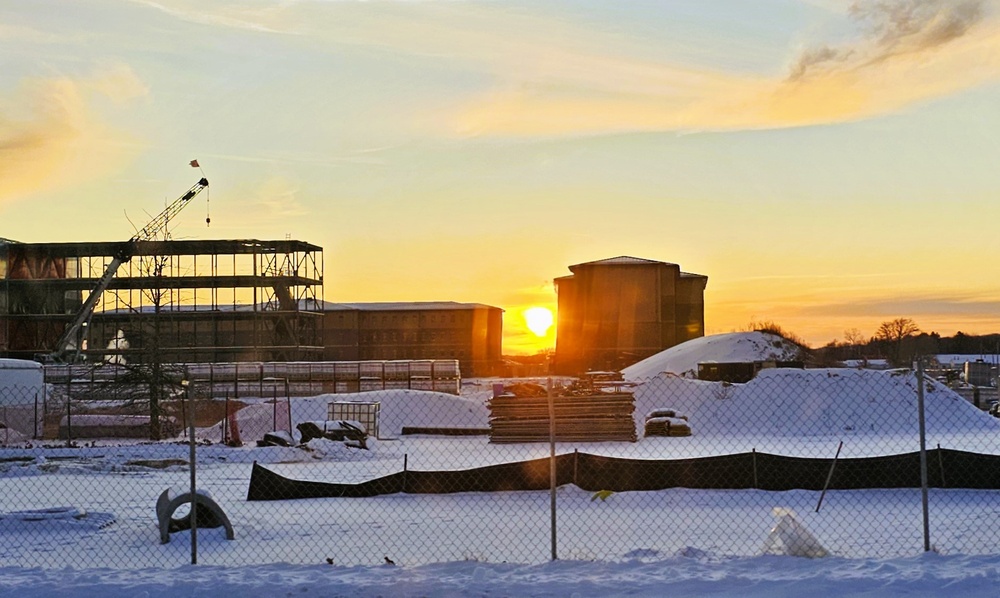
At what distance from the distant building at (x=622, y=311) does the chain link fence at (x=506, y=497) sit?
37318mm

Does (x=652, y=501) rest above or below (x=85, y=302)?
below

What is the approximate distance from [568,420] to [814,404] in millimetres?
13136

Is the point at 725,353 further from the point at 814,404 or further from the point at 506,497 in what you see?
the point at 506,497

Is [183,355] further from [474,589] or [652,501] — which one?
[474,589]

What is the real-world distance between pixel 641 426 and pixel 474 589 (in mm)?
28964

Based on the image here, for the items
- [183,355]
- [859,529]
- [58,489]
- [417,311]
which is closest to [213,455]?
[58,489]

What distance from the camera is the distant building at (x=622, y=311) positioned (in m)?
68.4

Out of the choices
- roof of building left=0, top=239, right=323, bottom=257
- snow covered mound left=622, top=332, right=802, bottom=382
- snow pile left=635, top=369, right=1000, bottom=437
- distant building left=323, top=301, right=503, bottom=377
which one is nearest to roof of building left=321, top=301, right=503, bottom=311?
distant building left=323, top=301, right=503, bottom=377

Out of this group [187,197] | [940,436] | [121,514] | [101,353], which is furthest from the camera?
[187,197]

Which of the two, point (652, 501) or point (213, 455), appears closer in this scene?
point (652, 501)

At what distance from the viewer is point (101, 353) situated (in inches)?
2655

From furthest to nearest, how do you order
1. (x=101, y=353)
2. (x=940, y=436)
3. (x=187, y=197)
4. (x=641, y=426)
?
(x=187, y=197) → (x=101, y=353) → (x=641, y=426) → (x=940, y=436)

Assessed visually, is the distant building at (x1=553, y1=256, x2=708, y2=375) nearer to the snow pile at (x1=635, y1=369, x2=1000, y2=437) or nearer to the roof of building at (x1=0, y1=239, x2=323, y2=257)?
the roof of building at (x1=0, y1=239, x2=323, y2=257)

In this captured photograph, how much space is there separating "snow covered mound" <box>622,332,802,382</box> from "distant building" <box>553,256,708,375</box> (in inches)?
383
